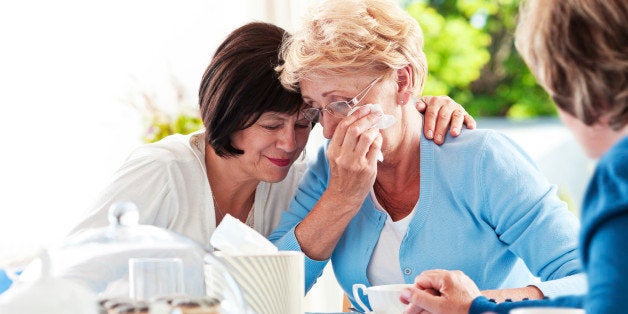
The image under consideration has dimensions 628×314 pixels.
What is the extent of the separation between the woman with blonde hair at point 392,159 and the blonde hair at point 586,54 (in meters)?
0.89

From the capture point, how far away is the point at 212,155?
224 centimetres

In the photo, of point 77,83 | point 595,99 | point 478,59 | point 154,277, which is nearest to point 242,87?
point 154,277

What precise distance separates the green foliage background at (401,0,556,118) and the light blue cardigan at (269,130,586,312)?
9.90 m

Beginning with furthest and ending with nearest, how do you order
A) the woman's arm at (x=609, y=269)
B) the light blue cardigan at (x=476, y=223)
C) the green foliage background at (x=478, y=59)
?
1. the green foliage background at (x=478, y=59)
2. the light blue cardigan at (x=476, y=223)
3. the woman's arm at (x=609, y=269)

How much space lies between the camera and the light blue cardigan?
1.85m

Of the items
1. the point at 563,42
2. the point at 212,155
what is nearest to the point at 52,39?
the point at 212,155

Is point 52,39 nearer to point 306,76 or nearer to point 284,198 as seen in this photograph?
point 284,198

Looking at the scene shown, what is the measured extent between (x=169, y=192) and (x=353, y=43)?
59cm

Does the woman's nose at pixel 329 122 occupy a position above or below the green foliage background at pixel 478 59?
above

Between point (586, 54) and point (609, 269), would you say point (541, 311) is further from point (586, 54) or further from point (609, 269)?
point (586, 54)

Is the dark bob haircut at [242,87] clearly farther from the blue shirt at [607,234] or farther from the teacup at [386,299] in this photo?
the blue shirt at [607,234]

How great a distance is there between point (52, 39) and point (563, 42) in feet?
9.46

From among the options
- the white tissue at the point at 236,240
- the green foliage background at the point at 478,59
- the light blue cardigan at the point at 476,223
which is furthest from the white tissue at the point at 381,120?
the green foliage background at the point at 478,59

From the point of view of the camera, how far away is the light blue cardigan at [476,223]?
6.08ft
